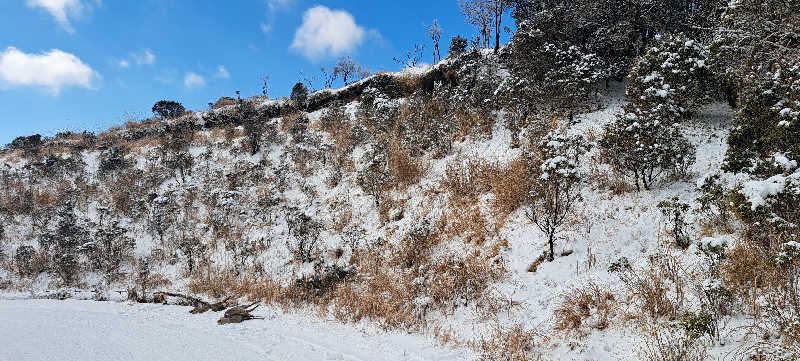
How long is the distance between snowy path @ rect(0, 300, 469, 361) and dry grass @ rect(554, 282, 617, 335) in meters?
1.55

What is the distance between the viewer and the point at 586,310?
19.0ft

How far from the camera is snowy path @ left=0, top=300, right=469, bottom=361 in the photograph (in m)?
5.85

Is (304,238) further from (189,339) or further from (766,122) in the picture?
(766,122)

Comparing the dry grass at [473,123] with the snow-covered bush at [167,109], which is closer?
the dry grass at [473,123]

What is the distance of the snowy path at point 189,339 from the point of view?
5.85 m

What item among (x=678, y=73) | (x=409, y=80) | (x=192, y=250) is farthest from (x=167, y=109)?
(x=678, y=73)

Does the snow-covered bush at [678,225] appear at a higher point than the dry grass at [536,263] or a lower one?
higher

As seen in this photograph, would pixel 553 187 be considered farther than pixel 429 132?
No

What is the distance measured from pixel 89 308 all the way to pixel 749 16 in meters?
15.2

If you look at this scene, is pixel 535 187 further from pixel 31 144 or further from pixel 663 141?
pixel 31 144

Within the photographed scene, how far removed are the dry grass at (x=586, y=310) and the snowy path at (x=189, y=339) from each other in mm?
1550

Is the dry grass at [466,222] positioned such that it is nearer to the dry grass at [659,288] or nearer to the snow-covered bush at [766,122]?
the dry grass at [659,288]

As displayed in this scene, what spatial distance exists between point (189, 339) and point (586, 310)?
249 inches

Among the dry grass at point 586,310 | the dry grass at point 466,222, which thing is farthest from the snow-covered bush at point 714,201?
the dry grass at point 466,222
